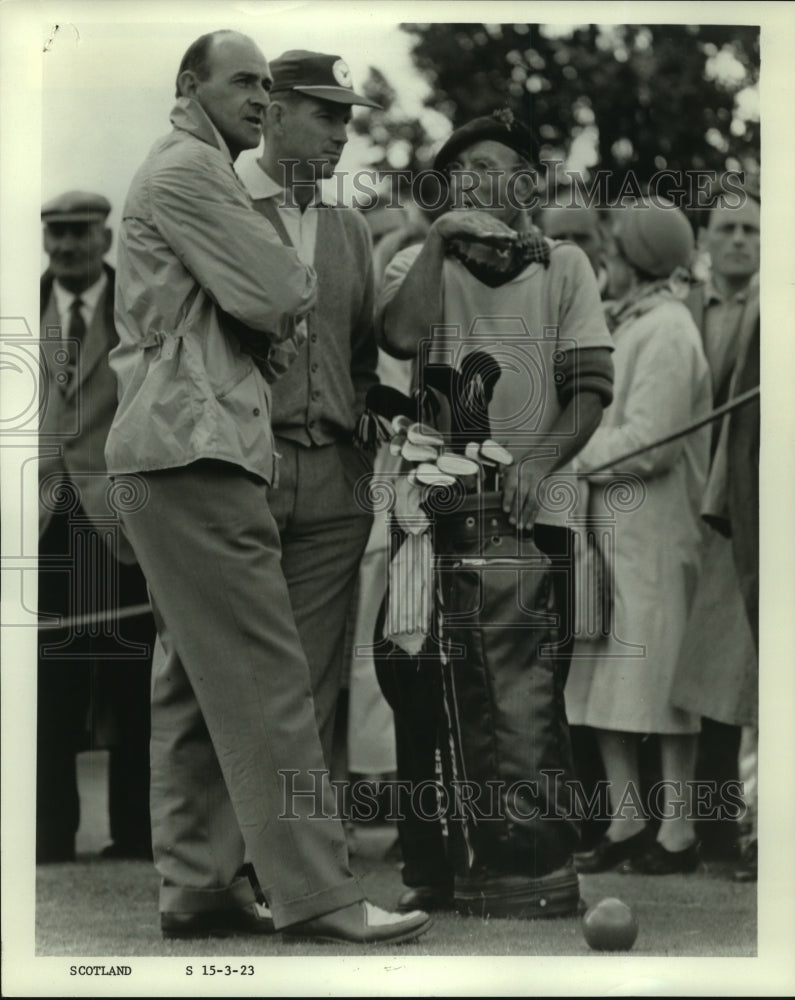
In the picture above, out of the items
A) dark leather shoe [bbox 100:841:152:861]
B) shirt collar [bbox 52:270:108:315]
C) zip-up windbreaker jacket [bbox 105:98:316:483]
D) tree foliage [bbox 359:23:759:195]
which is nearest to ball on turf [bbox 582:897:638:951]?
dark leather shoe [bbox 100:841:152:861]

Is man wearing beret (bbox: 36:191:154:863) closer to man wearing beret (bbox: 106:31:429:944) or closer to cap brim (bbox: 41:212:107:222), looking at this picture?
cap brim (bbox: 41:212:107:222)

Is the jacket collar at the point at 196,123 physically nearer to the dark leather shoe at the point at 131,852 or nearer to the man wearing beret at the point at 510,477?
the man wearing beret at the point at 510,477

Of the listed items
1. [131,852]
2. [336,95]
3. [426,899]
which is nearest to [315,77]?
[336,95]

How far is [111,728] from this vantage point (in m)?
5.89

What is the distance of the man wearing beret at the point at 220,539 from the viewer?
559cm

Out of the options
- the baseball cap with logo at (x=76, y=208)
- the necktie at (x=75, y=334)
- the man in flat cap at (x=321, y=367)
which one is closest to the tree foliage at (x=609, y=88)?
the man in flat cap at (x=321, y=367)

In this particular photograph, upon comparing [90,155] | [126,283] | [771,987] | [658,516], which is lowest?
[771,987]

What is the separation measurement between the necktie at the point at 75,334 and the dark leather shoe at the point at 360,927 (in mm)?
1802

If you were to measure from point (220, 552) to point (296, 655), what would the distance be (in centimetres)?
39

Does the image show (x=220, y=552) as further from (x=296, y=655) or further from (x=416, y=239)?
(x=416, y=239)

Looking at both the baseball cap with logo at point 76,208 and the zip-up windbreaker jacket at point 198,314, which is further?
the baseball cap with logo at point 76,208

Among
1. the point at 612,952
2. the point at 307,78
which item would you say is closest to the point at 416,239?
the point at 307,78

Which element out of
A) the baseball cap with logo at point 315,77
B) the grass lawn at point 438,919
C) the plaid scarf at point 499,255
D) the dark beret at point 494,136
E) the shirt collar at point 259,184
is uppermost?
the baseball cap with logo at point 315,77

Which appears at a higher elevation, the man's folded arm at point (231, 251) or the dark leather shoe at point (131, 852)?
the man's folded arm at point (231, 251)
